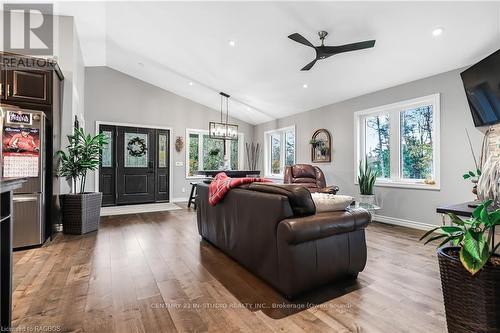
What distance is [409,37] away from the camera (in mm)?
3119

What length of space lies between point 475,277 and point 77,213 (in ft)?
14.0

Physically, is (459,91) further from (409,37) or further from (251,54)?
(251,54)

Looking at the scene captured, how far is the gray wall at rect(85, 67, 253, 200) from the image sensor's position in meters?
6.03

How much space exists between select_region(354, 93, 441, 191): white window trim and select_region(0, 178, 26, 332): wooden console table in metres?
4.74

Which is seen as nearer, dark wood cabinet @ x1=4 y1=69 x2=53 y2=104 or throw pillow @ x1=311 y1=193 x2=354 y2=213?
throw pillow @ x1=311 y1=193 x2=354 y2=213

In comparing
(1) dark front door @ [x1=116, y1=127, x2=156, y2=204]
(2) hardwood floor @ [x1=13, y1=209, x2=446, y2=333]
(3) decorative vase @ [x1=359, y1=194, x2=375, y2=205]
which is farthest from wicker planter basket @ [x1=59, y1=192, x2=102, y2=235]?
(3) decorative vase @ [x1=359, y1=194, x2=375, y2=205]

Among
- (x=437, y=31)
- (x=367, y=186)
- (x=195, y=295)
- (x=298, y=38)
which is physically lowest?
(x=195, y=295)

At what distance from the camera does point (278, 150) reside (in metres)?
7.53

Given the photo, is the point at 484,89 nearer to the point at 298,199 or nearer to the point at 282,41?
the point at 282,41

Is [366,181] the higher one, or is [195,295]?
[366,181]

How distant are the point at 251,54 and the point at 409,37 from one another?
227 centimetres

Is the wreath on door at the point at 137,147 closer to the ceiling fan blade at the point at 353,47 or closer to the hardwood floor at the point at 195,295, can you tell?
the hardwood floor at the point at 195,295

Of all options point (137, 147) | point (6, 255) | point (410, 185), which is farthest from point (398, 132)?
point (137, 147)

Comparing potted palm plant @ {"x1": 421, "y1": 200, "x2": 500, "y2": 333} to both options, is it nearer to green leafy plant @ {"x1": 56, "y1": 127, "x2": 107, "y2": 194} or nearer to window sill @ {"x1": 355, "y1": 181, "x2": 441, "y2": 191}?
window sill @ {"x1": 355, "y1": 181, "x2": 441, "y2": 191}
